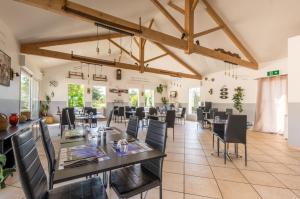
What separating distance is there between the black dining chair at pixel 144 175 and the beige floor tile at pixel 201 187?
780mm

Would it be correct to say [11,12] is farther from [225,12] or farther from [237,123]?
[225,12]

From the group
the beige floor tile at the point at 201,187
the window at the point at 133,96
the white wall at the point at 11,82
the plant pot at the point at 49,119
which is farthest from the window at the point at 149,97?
the beige floor tile at the point at 201,187

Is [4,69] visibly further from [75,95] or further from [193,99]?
[193,99]

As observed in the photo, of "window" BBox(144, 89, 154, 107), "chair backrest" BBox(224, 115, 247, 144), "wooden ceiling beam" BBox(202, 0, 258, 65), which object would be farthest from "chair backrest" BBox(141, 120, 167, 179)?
"window" BBox(144, 89, 154, 107)

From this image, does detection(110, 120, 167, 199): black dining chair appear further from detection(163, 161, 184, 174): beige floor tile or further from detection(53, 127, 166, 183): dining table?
detection(163, 161, 184, 174): beige floor tile

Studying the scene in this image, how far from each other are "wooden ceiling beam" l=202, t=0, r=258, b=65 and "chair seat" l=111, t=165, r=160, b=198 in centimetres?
510

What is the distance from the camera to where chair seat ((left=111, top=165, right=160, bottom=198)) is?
4.85 ft

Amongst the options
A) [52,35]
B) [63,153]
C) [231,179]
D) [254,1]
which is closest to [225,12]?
[254,1]

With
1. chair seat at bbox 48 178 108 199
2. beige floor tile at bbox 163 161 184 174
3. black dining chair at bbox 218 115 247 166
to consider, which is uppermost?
black dining chair at bbox 218 115 247 166

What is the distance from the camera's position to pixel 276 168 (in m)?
3.03

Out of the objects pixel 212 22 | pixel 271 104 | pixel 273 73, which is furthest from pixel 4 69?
pixel 271 104

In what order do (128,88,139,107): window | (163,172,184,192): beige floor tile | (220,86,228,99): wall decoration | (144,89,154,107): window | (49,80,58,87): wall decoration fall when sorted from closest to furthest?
1. (163,172,184,192): beige floor tile
2. (220,86,228,99): wall decoration
3. (49,80,58,87): wall decoration
4. (128,88,139,107): window
5. (144,89,154,107): window

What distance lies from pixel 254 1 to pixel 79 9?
4149 mm

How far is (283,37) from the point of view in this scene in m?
5.05
